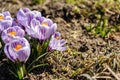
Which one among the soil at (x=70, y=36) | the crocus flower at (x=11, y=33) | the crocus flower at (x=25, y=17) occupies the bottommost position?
the soil at (x=70, y=36)

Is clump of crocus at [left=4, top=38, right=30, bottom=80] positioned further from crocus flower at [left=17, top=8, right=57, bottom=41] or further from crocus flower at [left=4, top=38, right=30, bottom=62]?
crocus flower at [left=17, top=8, right=57, bottom=41]

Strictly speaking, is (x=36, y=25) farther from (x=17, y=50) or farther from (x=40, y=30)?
(x=17, y=50)

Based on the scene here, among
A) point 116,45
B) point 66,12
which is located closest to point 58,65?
point 116,45

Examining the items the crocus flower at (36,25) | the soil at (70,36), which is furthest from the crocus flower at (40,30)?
the soil at (70,36)

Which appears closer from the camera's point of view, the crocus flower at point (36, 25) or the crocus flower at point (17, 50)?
the crocus flower at point (17, 50)

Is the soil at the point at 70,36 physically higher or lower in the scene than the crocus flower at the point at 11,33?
lower

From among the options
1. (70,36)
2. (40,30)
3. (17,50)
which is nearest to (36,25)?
(40,30)

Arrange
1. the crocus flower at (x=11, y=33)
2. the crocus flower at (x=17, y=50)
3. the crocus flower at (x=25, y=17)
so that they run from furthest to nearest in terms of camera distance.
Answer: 1. the crocus flower at (x=25, y=17)
2. the crocus flower at (x=11, y=33)
3. the crocus flower at (x=17, y=50)

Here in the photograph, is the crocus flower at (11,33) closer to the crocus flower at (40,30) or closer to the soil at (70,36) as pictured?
the crocus flower at (40,30)
